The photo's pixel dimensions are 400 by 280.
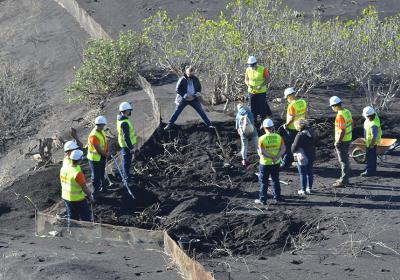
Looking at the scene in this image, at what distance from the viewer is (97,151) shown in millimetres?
18125

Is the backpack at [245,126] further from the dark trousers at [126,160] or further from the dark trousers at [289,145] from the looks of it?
the dark trousers at [126,160]

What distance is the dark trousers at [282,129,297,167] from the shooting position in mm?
19297

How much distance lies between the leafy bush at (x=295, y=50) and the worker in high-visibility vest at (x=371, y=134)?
426 centimetres

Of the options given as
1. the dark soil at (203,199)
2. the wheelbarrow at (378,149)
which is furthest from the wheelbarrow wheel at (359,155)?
the dark soil at (203,199)

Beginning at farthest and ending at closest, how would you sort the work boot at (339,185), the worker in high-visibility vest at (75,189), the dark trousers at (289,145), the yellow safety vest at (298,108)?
1. the dark trousers at (289,145)
2. the yellow safety vest at (298,108)
3. the work boot at (339,185)
4. the worker in high-visibility vest at (75,189)

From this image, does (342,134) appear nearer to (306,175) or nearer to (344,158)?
(344,158)

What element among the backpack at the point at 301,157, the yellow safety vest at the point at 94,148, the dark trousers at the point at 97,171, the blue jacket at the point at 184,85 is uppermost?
the blue jacket at the point at 184,85

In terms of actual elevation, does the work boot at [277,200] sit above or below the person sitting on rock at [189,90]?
below

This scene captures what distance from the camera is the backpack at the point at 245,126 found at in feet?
62.4

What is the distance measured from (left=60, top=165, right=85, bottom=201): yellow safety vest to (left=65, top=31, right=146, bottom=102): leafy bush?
35.3 ft

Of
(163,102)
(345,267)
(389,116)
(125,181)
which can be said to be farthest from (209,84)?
(345,267)

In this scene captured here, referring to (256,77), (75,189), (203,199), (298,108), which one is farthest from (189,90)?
(75,189)

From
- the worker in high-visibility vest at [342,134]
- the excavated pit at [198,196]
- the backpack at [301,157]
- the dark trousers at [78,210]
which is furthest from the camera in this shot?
the worker in high-visibility vest at [342,134]

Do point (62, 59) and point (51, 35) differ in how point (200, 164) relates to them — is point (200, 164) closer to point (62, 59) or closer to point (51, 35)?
point (62, 59)
